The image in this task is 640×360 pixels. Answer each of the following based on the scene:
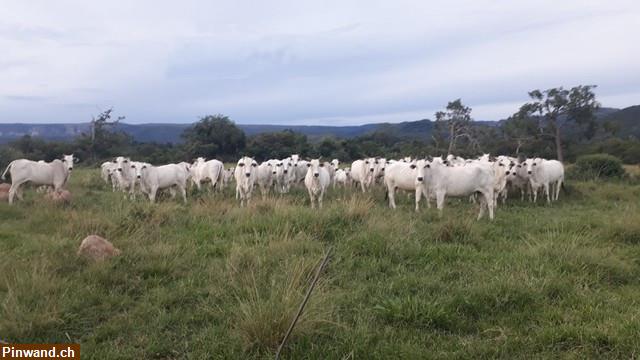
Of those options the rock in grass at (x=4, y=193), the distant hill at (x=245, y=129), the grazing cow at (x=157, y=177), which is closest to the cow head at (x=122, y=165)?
the grazing cow at (x=157, y=177)

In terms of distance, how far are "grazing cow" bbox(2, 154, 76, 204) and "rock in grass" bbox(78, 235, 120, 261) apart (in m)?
9.07

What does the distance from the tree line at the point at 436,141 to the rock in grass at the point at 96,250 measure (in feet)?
120

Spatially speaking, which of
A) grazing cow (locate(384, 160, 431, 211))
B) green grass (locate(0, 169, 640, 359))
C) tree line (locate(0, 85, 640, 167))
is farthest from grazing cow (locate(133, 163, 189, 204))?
tree line (locate(0, 85, 640, 167))

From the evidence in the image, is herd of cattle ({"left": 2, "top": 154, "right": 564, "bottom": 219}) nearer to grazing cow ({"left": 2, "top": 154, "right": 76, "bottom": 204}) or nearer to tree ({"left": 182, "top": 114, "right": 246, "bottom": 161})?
grazing cow ({"left": 2, "top": 154, "right": 76, "bottom": 204})

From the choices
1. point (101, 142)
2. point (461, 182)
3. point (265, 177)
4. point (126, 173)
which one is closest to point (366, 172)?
point (265, 177)

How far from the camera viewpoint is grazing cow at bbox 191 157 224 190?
2026 centimetres

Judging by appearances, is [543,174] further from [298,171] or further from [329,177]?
[298,171]

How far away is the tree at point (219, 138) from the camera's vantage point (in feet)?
155

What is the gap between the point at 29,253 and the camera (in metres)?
7.82

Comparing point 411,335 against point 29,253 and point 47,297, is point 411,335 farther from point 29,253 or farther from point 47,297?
point 29,253

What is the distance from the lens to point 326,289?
623cm

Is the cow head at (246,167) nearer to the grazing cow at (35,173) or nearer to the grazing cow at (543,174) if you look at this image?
the grazing cow at (35,173)

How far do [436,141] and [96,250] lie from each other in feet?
132

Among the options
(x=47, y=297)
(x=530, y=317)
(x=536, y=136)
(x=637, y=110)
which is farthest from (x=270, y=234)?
(x=637, y=110)
